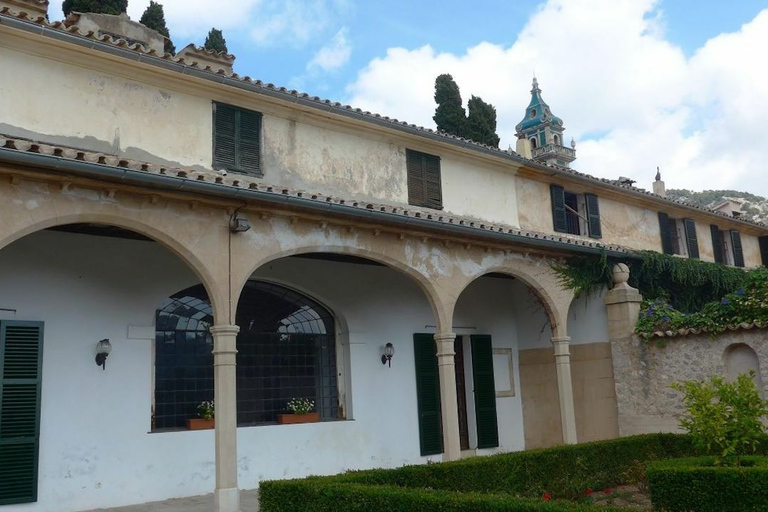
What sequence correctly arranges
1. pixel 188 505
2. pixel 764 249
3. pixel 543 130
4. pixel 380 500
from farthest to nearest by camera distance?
pixel 543 130 < pixel 764 249 < pixel 188 505 < pixel 380 500

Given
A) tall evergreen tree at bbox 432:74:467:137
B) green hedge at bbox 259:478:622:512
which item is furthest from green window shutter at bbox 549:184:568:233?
green hedge at bbox 259:478:622:512

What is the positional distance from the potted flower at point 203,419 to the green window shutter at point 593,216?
10.1m

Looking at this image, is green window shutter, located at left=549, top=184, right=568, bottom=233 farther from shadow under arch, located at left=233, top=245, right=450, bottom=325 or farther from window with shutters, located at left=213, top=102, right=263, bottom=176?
window with shutters, located at left=213, top=102, right=263, bottom=176

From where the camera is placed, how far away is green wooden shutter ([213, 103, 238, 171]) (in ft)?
39.0

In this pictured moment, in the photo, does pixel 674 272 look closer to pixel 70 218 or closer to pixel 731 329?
pixel 731 329

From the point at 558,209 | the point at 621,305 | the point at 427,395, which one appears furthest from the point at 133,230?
the point at 558,209

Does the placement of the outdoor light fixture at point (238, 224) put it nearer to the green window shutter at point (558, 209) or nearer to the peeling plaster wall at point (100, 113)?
the peeling plaster wall at point (100, 113)

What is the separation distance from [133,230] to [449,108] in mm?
15398

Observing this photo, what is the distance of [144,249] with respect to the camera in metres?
11.3

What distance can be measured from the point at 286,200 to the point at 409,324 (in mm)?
5449

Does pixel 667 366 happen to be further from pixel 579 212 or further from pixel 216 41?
pixel 216 41

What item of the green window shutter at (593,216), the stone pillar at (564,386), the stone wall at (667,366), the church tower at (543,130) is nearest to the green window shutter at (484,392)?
the stone pillar at (564,386)

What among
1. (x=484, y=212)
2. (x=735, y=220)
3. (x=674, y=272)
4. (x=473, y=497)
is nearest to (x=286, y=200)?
(x=473, y=497)

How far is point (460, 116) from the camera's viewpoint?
23.0 meters
